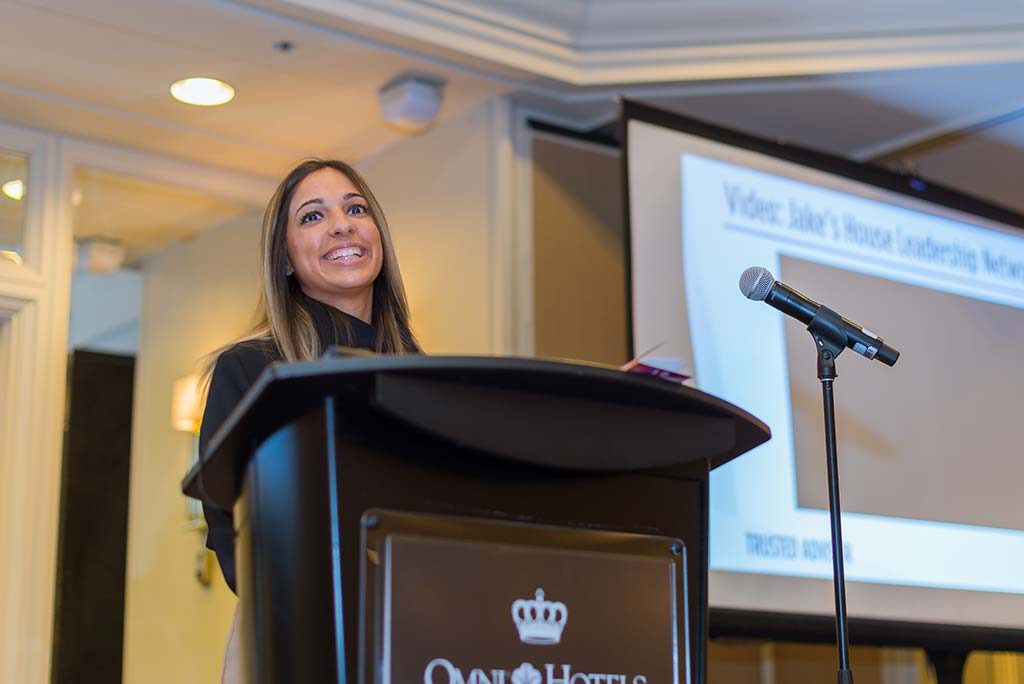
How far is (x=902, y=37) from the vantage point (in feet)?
11.5

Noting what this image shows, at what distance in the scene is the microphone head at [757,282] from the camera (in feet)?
5.87

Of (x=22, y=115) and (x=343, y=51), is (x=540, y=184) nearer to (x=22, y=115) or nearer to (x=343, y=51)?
(x=343, y=51)

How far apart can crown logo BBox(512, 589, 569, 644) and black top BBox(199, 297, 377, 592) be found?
349 millimetres

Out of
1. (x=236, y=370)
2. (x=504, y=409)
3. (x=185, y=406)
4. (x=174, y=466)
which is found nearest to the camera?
(x=504, y=409)

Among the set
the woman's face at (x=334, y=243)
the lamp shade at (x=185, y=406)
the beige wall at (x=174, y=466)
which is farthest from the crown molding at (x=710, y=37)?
the lamp shade at (x=185, y=406)

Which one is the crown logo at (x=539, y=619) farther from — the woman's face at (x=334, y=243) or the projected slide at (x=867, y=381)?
the projected slide at (x=867, y=381)

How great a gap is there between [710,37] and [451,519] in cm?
267

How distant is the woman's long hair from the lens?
66.0 inches

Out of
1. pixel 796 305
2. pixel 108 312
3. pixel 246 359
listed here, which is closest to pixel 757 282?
pixel 796 305

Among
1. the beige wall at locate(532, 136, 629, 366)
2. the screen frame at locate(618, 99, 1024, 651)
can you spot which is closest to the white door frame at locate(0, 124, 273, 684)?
the beige wall at locate(532, 136, 629, 366)

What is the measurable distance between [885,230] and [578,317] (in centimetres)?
89

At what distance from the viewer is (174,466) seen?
14.7 ft

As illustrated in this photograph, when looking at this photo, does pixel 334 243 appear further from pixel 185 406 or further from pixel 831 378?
pixel 185 406

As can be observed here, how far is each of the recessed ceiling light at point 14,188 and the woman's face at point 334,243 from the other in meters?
2.11
